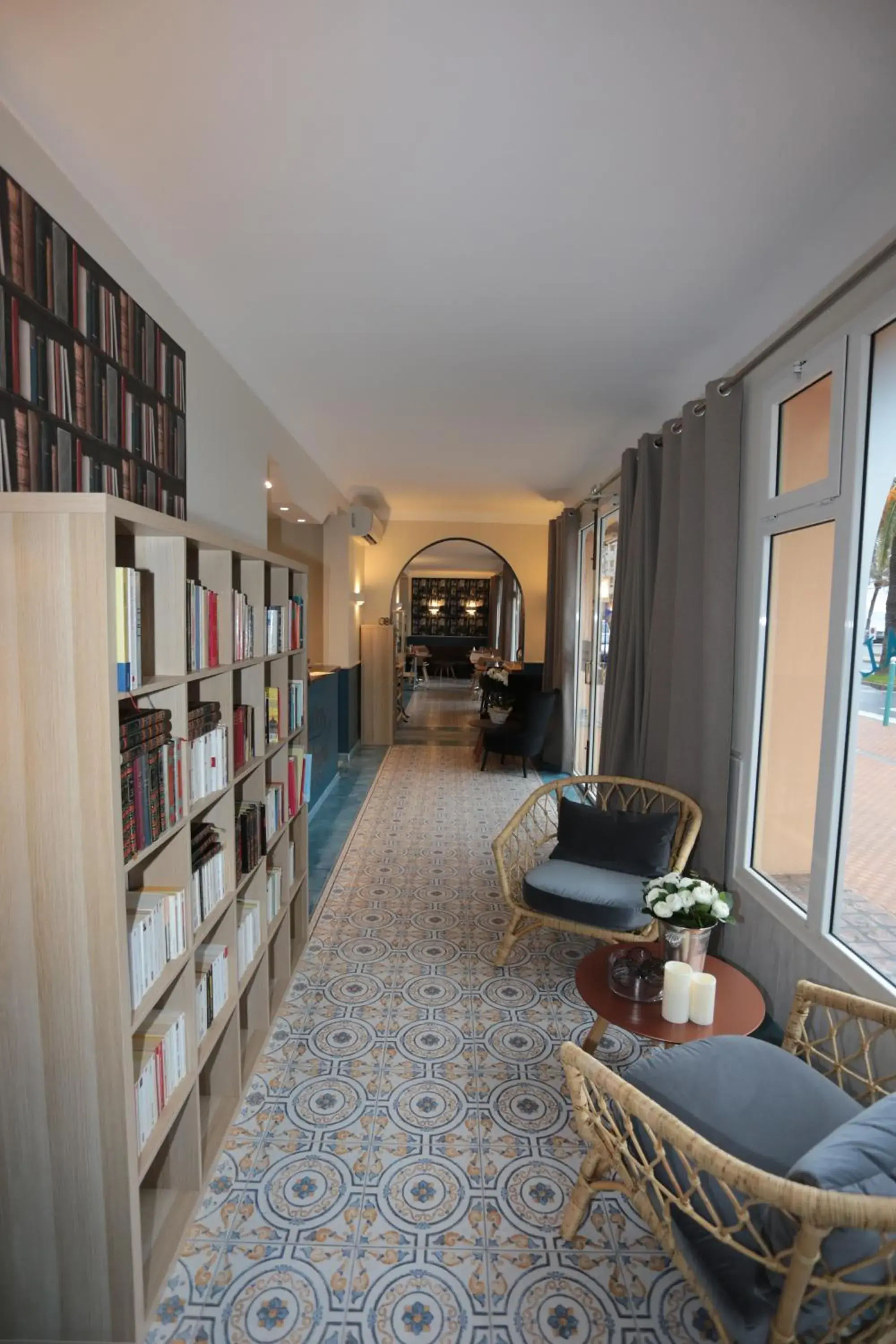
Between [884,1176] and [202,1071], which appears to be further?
[202,1071]

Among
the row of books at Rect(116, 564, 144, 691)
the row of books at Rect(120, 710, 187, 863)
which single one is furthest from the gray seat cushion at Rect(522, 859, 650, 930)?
the row of books at Rect(116, 564, 144, 691)

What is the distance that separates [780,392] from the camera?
7.97 ft

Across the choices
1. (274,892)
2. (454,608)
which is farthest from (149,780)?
(454,608)

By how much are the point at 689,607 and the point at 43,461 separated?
253 centimetres

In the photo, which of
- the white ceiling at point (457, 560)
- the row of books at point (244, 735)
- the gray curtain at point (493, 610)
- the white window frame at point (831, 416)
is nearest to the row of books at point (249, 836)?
the row of books at point (244, 735)

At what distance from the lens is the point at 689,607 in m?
2.98

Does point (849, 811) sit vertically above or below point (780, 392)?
below

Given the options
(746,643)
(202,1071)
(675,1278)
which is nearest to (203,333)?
(746,643)

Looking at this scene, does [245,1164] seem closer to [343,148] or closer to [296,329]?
[343,148]

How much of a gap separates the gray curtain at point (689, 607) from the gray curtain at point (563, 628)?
2.28 metres

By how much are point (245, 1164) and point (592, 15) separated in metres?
2.91

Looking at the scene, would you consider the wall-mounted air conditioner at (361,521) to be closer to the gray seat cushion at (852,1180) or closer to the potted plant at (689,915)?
the potted plant at (689,915)

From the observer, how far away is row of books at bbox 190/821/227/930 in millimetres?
1762

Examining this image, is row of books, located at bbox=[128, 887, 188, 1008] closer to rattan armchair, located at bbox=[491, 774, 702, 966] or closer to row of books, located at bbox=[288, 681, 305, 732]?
row of books, located at bbox=[288, 681, 305, 732]
